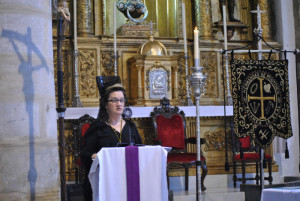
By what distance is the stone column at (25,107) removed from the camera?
3.28m

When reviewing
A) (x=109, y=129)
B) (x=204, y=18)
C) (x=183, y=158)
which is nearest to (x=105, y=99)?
(x=109, y=129)

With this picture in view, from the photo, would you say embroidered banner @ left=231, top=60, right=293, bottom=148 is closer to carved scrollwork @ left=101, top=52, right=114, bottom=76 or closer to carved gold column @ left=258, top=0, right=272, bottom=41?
carved scrollwork @ left=101, top=52, right=114, bottom=76

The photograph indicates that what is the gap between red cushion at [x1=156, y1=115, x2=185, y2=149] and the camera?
23.0ft

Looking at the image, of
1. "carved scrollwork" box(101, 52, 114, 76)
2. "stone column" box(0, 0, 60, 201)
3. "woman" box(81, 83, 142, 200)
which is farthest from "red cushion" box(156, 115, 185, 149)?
"stone column" box(0, 0, 60, 201)

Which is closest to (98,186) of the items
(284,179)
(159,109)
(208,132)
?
(159,109)

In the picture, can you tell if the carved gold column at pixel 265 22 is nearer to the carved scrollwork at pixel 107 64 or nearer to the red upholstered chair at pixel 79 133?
the carved scrollwork at pixel 107 64

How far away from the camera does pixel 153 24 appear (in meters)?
8.71

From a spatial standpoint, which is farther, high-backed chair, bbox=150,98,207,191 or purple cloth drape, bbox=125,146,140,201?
high-backed chair, bbox=150,98,207,191

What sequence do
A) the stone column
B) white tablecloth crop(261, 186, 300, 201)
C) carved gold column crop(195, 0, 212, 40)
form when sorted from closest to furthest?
the stone column → white tablecloth crop(261, 186, 300, 201) → carved gold column crop(195, 0, 212, 40)

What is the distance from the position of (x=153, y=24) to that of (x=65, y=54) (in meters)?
1.58

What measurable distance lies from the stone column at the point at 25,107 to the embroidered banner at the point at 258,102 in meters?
2.49

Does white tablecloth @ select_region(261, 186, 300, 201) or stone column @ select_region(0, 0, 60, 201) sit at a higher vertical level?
stone column @ select_region(0, 0, 60, 201)

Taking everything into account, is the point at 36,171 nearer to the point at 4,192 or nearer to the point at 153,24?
the point at 4,192

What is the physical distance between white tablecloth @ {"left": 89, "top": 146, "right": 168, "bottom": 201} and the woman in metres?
0.32
